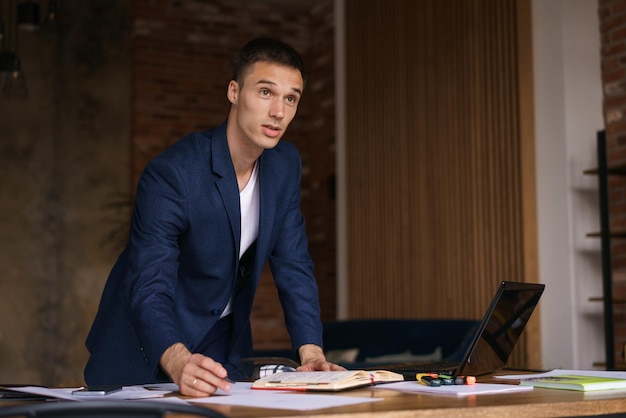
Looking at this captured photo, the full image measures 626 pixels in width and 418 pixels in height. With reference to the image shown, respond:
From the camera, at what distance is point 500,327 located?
2232 millimetres

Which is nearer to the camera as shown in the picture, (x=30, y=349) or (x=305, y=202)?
(x=30, y=349)

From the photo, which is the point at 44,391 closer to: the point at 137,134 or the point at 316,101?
the point at 137,134

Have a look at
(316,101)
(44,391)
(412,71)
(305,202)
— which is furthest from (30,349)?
(44,391)

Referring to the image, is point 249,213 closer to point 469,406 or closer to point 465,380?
point 465,380

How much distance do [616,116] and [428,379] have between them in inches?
154

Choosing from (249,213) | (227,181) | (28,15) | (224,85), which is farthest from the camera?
(224,85)

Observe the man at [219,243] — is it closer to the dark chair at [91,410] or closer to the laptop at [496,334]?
the laptop at [496,334]

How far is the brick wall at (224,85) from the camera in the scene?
873cm

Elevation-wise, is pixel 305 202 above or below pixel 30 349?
above

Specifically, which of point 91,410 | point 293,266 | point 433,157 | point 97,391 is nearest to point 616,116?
point 433,157

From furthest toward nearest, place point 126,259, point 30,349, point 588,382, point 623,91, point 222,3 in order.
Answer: point 222,3, point 30,349, point 623,91, point 126,259, point 588,382

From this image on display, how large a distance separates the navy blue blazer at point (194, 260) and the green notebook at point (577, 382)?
2.25ft

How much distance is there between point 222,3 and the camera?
9.09 m

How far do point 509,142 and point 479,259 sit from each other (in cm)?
77
